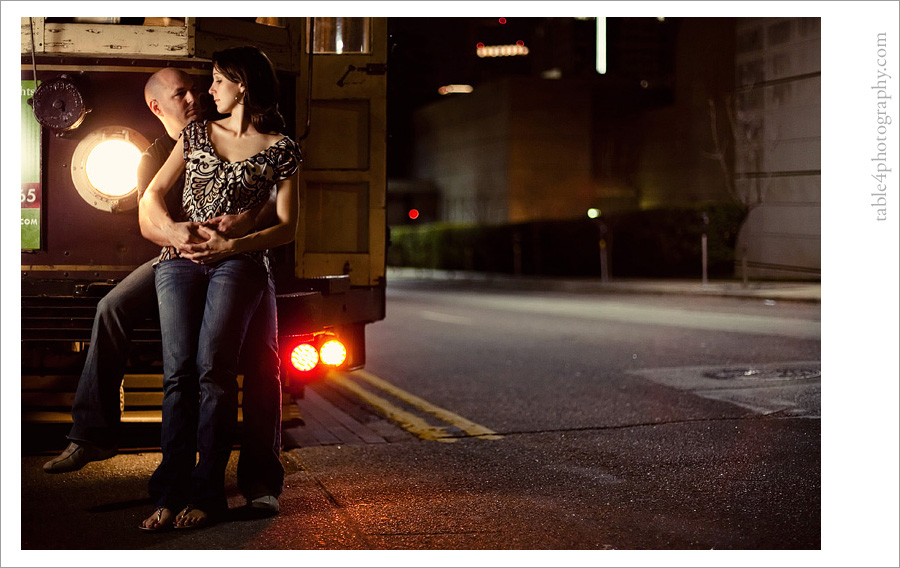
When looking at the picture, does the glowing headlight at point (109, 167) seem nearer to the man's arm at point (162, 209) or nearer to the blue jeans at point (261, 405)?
the man's arm at point (162, 209)

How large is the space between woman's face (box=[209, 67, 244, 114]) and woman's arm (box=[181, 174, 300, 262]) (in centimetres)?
39

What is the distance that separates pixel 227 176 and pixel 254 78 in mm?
422

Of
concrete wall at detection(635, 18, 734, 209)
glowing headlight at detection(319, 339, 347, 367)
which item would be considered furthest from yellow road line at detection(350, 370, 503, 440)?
concrete wall at detection(635, 18, 734, 209)

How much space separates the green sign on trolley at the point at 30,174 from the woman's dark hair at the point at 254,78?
1.29 meters

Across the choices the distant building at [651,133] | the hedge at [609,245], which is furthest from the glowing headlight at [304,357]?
the hedge at [609,245]

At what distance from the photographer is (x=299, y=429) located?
6609mm

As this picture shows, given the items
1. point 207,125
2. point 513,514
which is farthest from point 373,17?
point 513,514

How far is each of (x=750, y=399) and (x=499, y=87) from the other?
3251 cm

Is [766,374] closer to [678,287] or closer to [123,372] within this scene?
[123,372]

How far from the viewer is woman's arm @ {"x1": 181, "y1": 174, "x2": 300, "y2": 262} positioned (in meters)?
4.12

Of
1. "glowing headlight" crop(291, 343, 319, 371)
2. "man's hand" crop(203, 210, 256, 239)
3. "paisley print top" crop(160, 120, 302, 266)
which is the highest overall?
"paisley print top" crop(160, 120, 302, 266)

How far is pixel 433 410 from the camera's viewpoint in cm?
751

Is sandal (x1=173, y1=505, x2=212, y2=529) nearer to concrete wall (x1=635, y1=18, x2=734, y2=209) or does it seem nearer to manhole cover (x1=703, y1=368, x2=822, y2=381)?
manhole cover (x1=703, y1=368, x2=822, y2=381)

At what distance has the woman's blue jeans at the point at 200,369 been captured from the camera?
409cm
